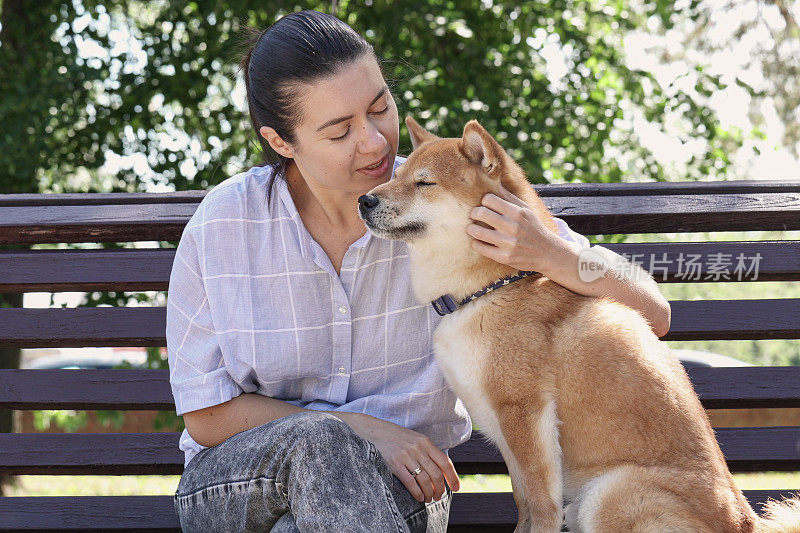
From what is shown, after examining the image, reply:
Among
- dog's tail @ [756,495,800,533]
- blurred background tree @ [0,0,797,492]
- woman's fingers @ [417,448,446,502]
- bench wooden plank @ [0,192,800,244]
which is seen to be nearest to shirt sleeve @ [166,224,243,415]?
woman's fingers @ [417,448,446,502]

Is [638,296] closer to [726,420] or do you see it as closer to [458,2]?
[458,2]

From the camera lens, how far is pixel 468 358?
2053mm

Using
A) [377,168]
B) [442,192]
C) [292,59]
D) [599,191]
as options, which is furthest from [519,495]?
[292,59]

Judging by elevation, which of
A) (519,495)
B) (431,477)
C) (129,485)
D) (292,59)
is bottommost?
(129,485)

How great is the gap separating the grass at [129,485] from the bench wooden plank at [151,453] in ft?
9.46

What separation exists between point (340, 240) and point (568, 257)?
0.64 metres

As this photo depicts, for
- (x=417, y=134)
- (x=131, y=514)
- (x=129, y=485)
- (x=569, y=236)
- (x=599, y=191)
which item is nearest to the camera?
(x=569, y=236)

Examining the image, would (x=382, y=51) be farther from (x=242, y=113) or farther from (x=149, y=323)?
(x=149, y=323)

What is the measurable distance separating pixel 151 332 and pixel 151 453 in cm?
41

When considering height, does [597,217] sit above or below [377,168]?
below

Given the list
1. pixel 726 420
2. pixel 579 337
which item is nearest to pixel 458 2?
pixel 579 337

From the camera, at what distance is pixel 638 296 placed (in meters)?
2.21

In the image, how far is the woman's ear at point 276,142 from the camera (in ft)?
7.25

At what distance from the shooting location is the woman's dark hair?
6.77 ft
